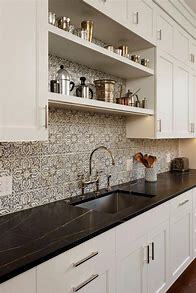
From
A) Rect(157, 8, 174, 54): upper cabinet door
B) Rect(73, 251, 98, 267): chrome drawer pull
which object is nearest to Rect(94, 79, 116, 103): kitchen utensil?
Rect(157, 8, 174, 54): upper cabinet door

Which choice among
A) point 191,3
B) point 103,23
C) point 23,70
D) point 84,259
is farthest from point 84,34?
point 191,3

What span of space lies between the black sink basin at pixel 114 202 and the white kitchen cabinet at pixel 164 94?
684mm

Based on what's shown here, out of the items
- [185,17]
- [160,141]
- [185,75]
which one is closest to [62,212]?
[160,141]

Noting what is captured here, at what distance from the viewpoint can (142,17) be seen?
84.5 inches

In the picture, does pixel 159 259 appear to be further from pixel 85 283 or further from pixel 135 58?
pixel 135 58

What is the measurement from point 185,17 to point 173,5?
0.34 meters

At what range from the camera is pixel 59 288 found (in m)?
1.13

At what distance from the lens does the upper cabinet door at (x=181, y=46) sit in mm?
2742

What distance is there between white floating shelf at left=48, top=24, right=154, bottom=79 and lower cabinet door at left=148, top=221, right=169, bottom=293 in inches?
51.5

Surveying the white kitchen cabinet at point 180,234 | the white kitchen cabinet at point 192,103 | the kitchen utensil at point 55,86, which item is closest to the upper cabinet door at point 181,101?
the white kitchen cabinet at point 192,103

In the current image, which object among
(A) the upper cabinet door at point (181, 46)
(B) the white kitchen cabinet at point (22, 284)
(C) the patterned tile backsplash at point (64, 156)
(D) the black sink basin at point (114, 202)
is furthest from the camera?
(A) the upper cabinet door at point (181, 46)

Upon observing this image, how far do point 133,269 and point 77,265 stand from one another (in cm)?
60

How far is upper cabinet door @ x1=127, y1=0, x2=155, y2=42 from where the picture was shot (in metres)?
2.02

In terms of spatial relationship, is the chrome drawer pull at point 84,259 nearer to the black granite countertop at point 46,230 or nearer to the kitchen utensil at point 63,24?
the black granite countertop at point 46,230
